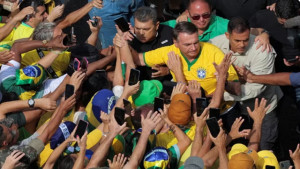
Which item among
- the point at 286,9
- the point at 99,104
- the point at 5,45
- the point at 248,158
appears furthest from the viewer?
the point at 5,45

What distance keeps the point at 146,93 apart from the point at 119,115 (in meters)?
0.84

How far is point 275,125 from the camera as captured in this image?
281 inches

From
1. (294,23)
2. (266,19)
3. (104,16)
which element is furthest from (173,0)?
(294,23)

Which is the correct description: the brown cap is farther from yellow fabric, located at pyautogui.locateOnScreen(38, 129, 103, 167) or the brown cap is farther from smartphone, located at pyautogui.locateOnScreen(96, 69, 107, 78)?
smartphone, located at pyautogui.locateOnScreen(96, 69, 107, 78)

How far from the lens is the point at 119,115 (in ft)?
19.0

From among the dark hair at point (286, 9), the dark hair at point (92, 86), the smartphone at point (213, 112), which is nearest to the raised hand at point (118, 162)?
the smartphone at point (213, 112)

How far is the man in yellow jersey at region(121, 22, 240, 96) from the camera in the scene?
6609 mm

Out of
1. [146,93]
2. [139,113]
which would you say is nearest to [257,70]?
[146,93]

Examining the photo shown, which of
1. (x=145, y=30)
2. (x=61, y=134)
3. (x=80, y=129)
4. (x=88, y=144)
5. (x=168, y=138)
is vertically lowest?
(x=168, y=138)

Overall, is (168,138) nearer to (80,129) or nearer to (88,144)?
(88,144)

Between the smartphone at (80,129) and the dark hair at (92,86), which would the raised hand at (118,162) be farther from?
the dark hair at (92,86)

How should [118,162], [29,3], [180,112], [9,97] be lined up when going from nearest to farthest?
[118,162] → [180,112] → [9,97] → [29,3]

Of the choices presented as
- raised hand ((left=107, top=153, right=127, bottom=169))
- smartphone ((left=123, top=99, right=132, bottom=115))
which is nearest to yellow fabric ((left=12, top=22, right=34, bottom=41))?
smartphone ((left=123, top=99, right=132, bottom=115))

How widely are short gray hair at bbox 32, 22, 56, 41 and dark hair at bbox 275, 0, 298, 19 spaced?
8.30 ft
